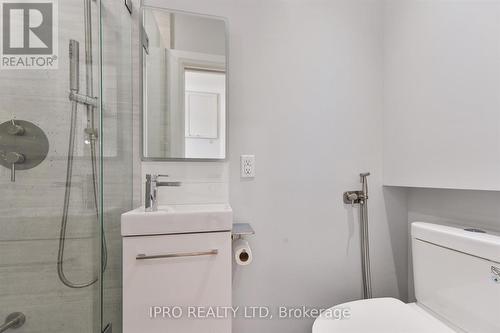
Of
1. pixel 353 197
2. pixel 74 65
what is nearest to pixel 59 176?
pixel 74 65

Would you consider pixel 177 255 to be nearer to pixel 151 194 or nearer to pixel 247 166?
pixel 151 194

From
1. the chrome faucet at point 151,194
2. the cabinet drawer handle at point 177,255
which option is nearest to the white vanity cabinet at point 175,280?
the cabinet drawer handle at point 177,255

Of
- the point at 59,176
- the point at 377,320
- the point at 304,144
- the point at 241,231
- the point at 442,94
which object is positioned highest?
the point at 442,94

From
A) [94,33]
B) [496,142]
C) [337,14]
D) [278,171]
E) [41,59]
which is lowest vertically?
[278,171]

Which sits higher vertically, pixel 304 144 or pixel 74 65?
pixel 74 65

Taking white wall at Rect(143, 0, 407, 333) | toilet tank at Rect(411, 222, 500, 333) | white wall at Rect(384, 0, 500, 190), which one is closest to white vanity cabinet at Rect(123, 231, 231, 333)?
white wall at Rect(143, 0, 407, 333)

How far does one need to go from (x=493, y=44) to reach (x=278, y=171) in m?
0.92

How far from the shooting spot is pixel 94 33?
906mm

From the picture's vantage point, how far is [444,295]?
911 millimetres

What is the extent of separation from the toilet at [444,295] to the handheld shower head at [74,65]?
1302mm

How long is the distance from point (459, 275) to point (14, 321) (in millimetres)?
1644

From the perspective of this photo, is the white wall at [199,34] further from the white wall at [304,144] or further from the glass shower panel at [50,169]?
the glass shower panel at [50,169]

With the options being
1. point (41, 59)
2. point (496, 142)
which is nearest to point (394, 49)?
point (496, 142)

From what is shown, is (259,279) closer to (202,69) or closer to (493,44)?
(202,69)
